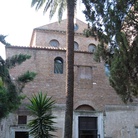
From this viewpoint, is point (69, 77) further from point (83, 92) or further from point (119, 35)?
point (83, 92)

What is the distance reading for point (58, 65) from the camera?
22.2m

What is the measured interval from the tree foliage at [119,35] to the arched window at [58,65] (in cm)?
875

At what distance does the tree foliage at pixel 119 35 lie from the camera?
12.0m

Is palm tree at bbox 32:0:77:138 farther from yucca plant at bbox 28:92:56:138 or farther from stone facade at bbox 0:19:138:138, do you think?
stone facade at bbox 0:19:138:138

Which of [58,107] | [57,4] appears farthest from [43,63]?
[57,4]

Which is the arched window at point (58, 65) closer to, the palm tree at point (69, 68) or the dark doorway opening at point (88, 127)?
the dark doorway opening at point (88, 127)

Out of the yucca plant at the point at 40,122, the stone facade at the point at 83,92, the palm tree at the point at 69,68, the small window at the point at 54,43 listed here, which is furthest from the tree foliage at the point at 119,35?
the small window at the point at 54,43

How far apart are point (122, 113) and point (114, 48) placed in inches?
410

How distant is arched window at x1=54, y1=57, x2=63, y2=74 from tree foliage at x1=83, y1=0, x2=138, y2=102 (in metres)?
8.75

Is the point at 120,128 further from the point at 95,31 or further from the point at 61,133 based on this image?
the point at 95,31

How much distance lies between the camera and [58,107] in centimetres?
2081

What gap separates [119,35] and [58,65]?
10.7m

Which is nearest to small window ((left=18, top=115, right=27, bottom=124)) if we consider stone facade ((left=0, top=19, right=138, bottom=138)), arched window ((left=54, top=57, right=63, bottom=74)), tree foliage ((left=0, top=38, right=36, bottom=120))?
stone facade ((left=0, top=19, right=138, bottom=138))

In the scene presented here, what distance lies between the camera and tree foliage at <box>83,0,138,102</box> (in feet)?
39.3
